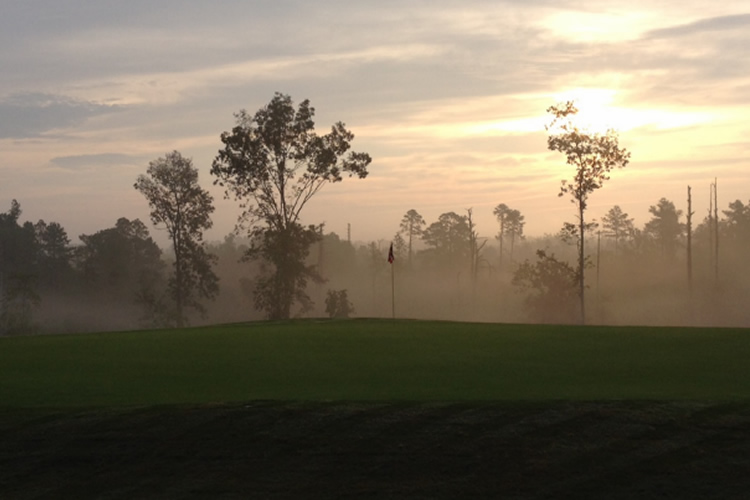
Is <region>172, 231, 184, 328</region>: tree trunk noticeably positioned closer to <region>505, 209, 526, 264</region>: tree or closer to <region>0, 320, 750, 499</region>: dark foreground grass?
<region>0, 320, 750, 499</region>: dark foreground grass

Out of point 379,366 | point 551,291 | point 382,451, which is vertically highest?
point 379,366

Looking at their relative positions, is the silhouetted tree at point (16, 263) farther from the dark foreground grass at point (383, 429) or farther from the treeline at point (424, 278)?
the dark foreground grass at point (383, 429)

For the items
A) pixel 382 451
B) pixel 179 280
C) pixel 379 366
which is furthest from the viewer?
pixel 179 280

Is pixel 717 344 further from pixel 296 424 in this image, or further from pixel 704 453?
pixel 296 424

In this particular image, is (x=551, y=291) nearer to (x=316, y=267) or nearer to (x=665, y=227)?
(x=316, y=267)

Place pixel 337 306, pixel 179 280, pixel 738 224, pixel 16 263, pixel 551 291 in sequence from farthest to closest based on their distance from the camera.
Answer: pixel 738 224
pixel 16 263
pixel 551 291
pixel 179 280
pixel 337 306

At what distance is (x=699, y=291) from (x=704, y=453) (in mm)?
97317

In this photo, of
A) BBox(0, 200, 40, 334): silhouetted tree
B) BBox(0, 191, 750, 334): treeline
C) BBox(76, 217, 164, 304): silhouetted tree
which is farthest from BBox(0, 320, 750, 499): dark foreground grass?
BBox(76, 217, 164, 304): silhouetted tree

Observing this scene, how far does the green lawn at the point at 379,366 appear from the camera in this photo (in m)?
15.2

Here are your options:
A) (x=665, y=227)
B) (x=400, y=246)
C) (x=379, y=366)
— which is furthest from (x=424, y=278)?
(x=379, y=366)

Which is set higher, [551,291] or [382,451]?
[551,291]

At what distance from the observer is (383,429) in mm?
13484

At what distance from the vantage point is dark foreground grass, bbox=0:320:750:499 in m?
12.0

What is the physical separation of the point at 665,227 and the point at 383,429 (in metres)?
142
